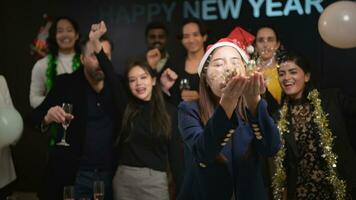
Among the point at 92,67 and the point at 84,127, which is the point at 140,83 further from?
the point at 84,127

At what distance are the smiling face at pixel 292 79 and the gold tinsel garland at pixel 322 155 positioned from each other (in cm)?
8

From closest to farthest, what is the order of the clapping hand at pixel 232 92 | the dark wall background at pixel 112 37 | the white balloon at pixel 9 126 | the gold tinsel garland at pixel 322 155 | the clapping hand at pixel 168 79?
the clapping hand at pixel 232 92
the gold tinsel garland at pixel 322 155
the white balloon at pixel 9 126
the clapping hand at pixel 168 79
the dark wall background at pixel 112 37

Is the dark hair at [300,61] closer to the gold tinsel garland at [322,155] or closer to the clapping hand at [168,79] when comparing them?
the gold tinsel garland at [322,155]

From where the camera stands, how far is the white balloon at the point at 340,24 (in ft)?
11.1

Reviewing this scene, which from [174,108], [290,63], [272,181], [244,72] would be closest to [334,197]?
[272,181]

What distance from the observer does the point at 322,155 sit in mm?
3211

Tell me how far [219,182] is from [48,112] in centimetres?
168

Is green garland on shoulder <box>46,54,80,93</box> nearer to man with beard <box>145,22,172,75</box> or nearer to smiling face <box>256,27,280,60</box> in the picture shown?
man with beard <box>145,22,172,75</box>

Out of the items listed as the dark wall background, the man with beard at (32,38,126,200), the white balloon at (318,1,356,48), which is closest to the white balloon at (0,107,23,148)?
the dark wall background

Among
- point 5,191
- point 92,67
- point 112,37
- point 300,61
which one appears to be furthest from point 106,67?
point 112,37

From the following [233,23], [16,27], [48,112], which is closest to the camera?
[48,112]

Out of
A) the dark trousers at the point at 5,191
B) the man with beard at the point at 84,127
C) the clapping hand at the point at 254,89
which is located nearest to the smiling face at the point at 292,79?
the man with beard at the point at 84,127

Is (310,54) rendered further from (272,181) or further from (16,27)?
(16,27)

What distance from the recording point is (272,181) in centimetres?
334
